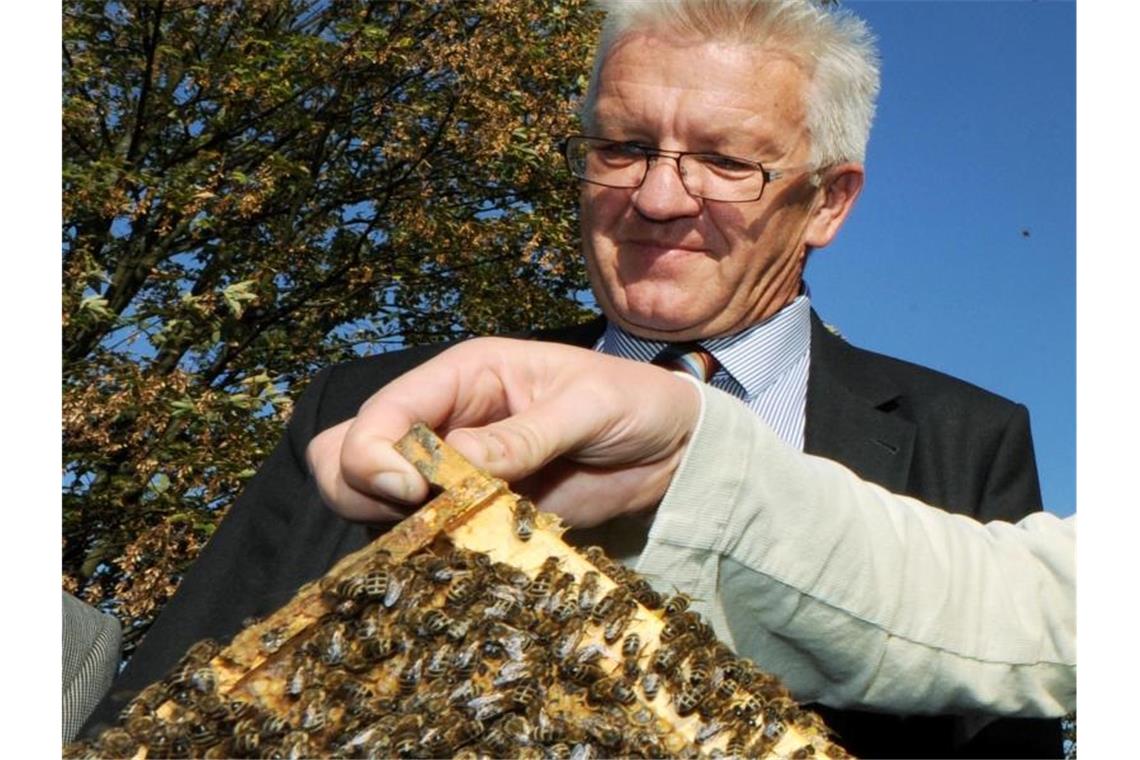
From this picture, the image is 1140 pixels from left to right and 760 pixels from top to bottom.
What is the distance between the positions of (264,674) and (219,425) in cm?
455

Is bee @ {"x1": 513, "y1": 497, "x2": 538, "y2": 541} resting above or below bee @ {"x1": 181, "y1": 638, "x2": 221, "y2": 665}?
above

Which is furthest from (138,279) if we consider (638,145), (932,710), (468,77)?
(932,710)

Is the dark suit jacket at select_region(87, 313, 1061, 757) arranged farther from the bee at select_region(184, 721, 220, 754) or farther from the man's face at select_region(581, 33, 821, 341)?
the bee at select_region(184, 721, 220, 754)

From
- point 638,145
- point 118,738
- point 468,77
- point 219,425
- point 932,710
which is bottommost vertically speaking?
point 118,738

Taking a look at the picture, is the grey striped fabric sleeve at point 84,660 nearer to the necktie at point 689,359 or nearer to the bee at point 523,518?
the necktie at point 689,359

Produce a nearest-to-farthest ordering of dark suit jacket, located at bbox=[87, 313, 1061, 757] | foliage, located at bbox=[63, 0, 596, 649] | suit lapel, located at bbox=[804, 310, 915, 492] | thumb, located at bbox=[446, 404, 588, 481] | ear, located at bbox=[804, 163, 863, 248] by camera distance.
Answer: thumb, located at bbox=[446, 404, 588, 481], dark suit jacket, located at bbox=[87, 313, 1061, 757], suit lapel, located at bbox=[804, 310, 915, 492], ear, located at bbox=[804, 163, 863, 248], foliage, located at bbox=[63, 0, 596, 649]

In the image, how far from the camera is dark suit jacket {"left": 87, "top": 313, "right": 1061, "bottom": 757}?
2705 mm

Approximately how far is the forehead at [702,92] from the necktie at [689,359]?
48cm

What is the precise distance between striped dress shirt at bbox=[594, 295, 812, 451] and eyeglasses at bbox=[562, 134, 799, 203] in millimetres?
318

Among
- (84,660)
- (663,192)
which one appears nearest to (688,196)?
(663,192)

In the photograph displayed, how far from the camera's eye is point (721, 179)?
307cm

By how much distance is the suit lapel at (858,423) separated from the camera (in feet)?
9.37

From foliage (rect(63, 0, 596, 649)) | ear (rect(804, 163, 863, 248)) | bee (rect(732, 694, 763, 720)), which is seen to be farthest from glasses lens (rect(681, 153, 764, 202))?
foliage (rect(63, 0, 596, 649))

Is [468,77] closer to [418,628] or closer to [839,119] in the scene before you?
[839,119]
